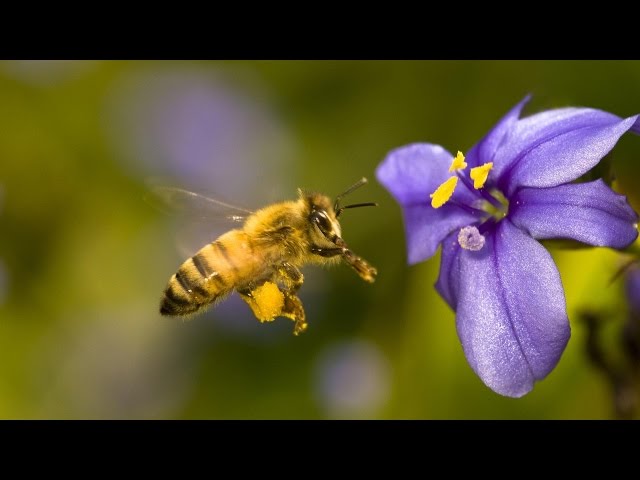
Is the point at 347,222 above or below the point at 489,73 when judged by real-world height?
below

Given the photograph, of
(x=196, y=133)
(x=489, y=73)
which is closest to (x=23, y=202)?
(x=196, y=133)

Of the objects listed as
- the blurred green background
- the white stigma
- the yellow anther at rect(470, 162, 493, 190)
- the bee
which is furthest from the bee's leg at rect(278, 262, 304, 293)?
the blurred green background

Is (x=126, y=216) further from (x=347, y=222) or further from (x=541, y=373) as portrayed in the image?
(x=541, y=373)

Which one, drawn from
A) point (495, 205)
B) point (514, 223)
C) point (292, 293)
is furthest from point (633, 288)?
point (292, 293)

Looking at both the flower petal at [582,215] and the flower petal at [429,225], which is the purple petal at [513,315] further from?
Answer: the flower petal at [429,225]

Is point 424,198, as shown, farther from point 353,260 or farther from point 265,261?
point 265,261

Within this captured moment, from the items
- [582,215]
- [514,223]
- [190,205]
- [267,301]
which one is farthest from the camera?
[190,205]
